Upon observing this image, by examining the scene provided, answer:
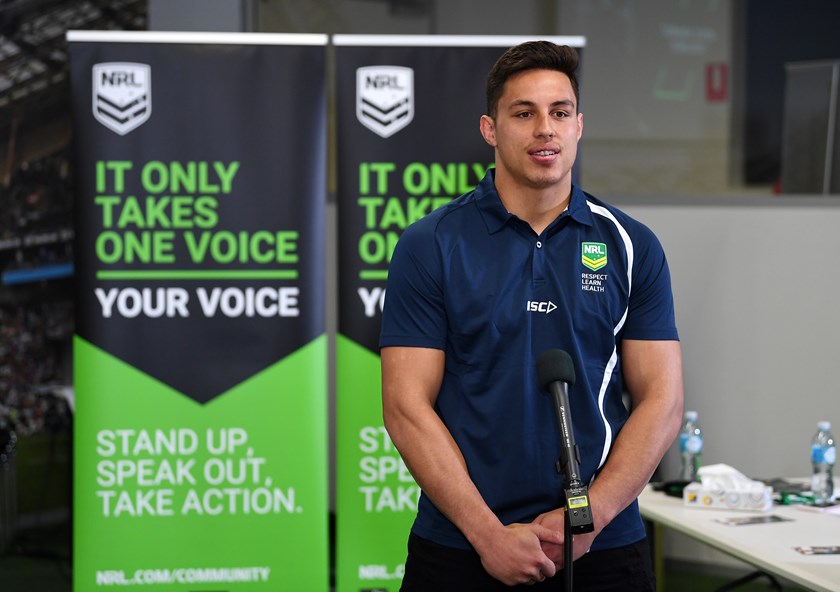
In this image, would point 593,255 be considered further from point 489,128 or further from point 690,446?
point 690,446

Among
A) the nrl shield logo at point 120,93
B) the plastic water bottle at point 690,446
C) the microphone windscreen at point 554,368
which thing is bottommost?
the plastic water bottle at point 690,446

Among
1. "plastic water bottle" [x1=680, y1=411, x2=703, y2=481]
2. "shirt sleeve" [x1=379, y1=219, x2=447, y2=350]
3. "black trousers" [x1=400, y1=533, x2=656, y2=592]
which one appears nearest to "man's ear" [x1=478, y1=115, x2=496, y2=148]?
"shirt sleeve" [x1=379, y1=219, x2=447, y2=350]

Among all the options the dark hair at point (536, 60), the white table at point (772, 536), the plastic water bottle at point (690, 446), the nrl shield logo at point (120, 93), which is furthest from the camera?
the plastic water bottle at point (690, 446)

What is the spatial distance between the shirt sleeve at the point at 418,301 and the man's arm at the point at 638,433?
1.04ft

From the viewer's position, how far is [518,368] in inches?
61.9

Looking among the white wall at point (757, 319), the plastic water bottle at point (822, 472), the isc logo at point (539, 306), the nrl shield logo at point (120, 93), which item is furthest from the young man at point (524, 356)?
the white wall at point (757, 319)

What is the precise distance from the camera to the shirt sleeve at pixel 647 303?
167 centimetres

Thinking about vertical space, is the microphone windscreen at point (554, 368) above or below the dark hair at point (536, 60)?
below

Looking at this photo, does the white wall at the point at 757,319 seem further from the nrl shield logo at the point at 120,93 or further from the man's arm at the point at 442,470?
the man's arm at the point at 442,470

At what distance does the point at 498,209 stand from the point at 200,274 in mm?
1907

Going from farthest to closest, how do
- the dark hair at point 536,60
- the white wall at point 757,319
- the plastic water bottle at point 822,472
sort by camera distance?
the white wall at point 757,319, the plastic water bottle at point 822,472, the dark hair at point 536,60

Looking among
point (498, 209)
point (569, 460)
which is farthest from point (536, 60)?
point (569, 460)

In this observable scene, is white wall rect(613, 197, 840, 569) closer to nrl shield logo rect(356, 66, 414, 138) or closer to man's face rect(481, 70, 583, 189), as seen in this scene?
nrl shield logo rect(356, 66, 414, 138)

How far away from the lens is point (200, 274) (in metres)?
3.37
